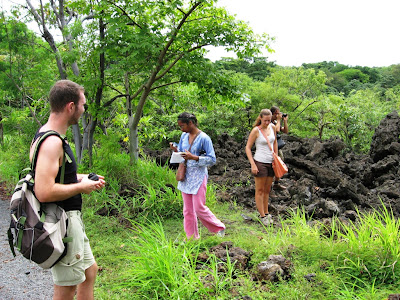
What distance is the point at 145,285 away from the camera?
342 centimetres

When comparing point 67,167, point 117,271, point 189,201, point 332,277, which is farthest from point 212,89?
point 67,167

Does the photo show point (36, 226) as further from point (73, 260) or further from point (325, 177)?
point (325, 177)

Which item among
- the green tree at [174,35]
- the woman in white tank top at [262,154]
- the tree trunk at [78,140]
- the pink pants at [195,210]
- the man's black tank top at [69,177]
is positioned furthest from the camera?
the tree trunk at [78,140]

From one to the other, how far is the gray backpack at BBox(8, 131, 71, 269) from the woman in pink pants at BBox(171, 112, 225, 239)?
235 cm

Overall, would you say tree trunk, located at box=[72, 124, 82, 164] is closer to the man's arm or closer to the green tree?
the green tree

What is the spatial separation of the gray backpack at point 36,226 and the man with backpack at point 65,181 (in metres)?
0.07

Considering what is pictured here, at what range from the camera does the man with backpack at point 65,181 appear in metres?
2.24

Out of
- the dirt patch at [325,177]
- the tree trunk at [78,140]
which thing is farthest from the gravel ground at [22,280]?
the dirt patch at [325,177]

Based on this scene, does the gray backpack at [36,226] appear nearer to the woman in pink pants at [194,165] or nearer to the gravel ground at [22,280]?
the gravel ground at [22,280]

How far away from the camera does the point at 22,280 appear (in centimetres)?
430

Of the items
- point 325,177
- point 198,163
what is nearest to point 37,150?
point 198,163

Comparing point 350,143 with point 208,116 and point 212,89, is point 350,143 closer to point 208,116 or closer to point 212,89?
point 208,116

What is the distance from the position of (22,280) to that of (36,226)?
2581 mm

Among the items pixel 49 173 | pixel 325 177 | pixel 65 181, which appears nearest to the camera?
pixel 49 173
